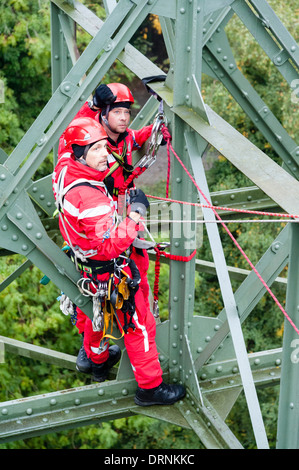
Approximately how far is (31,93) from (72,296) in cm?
763

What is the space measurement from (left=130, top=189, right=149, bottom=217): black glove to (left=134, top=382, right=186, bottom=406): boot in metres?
1.16

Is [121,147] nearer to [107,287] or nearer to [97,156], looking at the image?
[97,156]

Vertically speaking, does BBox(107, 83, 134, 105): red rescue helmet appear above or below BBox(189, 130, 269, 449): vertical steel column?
above

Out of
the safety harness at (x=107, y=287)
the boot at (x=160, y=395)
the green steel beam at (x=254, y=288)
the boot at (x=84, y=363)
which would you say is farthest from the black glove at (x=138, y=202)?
the boot at (x=84, y=363)

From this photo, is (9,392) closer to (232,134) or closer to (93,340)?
(93,340)

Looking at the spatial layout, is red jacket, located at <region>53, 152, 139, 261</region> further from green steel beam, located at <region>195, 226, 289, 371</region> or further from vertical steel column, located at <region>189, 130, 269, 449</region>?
green steel beam, located at <region>195, 226, 289, 371</region>

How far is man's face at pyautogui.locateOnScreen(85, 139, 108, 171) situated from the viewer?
363cm

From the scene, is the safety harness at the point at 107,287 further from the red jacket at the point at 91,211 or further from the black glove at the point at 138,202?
the black glove at the point at 138,202

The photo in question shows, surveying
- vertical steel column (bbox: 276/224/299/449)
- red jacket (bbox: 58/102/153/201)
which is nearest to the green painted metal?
vertical steel column (bbox: 276/224/299/449)

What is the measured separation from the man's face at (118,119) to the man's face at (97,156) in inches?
23.8

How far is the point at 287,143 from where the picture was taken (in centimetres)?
466

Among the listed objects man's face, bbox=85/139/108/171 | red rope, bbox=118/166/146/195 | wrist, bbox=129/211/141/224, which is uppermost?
red rope, bbox=118/166/146/195

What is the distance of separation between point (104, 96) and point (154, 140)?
1.40ft
